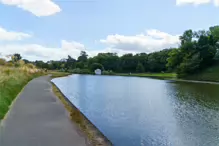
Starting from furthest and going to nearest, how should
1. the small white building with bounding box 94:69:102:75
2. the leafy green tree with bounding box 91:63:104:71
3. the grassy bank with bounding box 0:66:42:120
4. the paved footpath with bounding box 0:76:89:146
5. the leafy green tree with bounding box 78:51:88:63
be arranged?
the leafy green tree with bounding box 78:51:88:63, the leafy green tree with bounding box 91:63:104:71, the small white building with bounding box 94:69:102:75, the grassy bank with bounding box 0:66:42:120, the paved footpath with bounding box 0:76:89:146

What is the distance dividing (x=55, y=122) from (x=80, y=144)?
2.54 meters

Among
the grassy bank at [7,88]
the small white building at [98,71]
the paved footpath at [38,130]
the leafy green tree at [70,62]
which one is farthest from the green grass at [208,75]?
the leafy green tree at [70,62]

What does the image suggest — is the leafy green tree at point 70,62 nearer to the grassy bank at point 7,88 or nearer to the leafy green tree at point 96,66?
the leafy green tree at point 96,66

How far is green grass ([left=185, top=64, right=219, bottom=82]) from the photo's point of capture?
4290cm

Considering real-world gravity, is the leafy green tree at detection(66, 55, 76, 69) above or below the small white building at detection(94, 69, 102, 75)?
above

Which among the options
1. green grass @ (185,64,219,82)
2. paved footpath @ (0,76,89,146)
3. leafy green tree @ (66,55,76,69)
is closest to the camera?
paved footpath @ (0,76,89,146)

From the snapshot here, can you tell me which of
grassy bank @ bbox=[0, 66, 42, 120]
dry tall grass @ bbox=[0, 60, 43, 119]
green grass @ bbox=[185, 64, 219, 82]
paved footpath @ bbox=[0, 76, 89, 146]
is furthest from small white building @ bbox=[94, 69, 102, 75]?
paved footpath @ bbox=[0, 76, 89, 146]

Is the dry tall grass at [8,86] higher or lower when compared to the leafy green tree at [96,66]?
lower

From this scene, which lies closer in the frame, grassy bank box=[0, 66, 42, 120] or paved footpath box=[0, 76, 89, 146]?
paved footpath box=[0, 76, 89, 146]

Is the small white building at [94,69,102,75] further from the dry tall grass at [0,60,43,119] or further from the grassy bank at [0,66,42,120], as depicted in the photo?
the grassy bank at [0,66,42,120]

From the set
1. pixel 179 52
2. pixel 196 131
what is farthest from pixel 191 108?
pixel 179 52

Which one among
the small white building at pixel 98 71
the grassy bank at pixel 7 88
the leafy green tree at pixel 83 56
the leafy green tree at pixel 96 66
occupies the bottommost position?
the small white building at pixel 98 71

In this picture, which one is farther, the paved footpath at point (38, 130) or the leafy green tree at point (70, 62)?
the leafy green tree at point (70, 62)

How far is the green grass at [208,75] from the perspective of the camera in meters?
42.9
